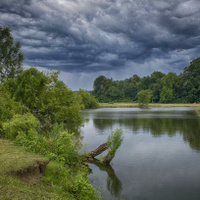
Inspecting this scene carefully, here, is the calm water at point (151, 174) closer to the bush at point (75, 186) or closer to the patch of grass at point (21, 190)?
the bush at point (75, 186)

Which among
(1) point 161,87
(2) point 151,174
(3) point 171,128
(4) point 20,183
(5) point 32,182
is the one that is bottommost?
(2) point 151,174

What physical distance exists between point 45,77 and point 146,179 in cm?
2215

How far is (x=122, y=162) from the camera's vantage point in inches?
669

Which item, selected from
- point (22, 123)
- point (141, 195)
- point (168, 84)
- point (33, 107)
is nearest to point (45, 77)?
point (33, 107)

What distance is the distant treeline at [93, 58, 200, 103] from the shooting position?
5437 inches

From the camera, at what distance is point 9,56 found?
44094 millimetres

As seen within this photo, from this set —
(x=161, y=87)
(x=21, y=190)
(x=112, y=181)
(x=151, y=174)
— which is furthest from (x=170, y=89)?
(x=21, y=190)

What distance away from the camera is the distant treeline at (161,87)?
138100mm

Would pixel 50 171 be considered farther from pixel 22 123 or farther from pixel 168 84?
pixel 168 84

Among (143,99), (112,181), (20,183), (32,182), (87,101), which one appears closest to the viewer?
(20,183)

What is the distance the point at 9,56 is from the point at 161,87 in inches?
5137

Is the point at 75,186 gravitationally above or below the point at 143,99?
below

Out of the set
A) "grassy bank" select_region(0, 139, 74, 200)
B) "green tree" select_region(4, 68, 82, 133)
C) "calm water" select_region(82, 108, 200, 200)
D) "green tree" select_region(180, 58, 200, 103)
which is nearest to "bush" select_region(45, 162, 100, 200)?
"grassy bank" select_region(0, 139, 74, 200)

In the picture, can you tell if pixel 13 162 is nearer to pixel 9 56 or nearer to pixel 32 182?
pixel 32 182
